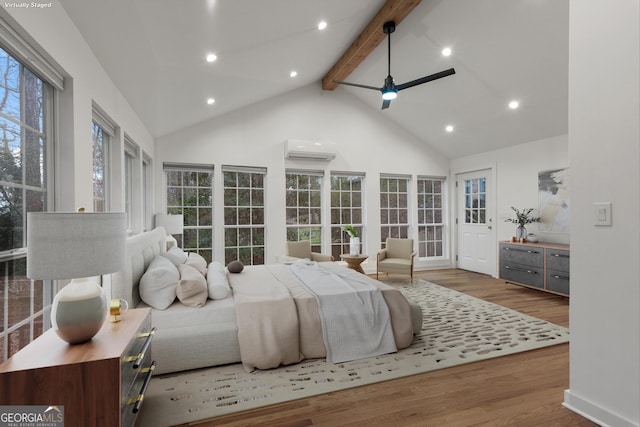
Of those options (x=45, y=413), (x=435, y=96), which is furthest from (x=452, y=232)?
(x=45, y=413)

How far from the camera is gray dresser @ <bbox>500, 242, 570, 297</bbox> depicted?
14.2 ft

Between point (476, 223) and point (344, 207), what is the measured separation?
2790 mm

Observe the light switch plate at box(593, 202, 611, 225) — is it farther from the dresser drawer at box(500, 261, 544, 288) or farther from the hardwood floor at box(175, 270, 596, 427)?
the dresser drawer at box(500, 261, 544, 288)

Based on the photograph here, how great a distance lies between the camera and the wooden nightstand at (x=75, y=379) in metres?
1.15

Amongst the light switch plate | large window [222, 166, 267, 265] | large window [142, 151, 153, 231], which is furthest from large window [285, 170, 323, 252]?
the light switch plate

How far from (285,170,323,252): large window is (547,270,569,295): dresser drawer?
3.72 m

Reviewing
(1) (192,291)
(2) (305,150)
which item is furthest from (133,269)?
(2) (305,150)

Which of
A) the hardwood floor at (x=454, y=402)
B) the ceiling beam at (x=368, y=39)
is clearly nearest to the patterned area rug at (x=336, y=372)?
the hardwood floor at (x=454, y=402)

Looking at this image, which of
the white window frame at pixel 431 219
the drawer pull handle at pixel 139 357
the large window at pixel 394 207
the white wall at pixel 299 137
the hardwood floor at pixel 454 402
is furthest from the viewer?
the white window frame at pixel 431 219

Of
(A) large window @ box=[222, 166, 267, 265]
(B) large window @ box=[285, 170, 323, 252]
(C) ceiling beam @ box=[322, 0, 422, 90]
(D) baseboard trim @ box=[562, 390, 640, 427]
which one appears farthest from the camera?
(B) large window @ box=[285, 170, 323, 252]

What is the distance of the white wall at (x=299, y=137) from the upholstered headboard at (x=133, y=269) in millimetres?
2267

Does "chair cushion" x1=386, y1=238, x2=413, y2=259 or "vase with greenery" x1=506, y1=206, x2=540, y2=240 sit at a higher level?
"vase with greenery" x1=506, y1=206, x2=540, y2=240

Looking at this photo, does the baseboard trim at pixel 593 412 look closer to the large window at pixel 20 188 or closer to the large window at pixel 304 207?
the large window at pixel 20 188

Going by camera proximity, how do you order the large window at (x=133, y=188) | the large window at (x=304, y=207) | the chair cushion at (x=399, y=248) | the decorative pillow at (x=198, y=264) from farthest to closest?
the large window at (x=304, y=207)
the chair cushion at (x=399, y=248)
the large window at (x=133, y=188)
the decorative pillow at (x=198, y=264)
